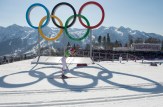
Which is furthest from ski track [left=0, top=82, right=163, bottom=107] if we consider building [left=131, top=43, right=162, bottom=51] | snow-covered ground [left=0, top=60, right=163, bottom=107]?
building [left=131, top=43, right=162, bottom=51]

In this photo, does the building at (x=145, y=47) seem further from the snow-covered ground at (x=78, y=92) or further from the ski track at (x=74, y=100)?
the ski track at (x=74, y=100)

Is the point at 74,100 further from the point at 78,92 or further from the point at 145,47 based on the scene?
the point at 145,47

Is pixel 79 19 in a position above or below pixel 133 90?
above

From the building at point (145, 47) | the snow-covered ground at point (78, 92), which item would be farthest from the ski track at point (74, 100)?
the building at point (145, 47)

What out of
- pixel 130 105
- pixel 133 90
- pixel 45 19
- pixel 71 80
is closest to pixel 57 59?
pixel 45 19

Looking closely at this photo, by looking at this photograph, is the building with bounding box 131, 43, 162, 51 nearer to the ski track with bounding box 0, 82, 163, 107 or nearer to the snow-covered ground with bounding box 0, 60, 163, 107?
the snow-covered ground with bounding box 0, 60, 163, 107

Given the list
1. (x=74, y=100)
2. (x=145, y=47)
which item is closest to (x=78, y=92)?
(x=74, y=100)

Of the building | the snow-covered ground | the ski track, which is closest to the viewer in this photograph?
the ski track

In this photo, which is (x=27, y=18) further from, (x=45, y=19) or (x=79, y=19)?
(x=79, y=19)

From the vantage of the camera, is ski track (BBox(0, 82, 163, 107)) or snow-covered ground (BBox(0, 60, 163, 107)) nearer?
ski track (BBox(0, 82, 163, 107))

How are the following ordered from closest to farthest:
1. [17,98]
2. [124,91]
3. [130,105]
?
[130,105] < [17,98] < [124,91]

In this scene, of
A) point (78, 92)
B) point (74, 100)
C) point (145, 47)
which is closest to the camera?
point (74, 100)

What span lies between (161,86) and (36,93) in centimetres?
720

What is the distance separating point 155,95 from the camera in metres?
11.0
